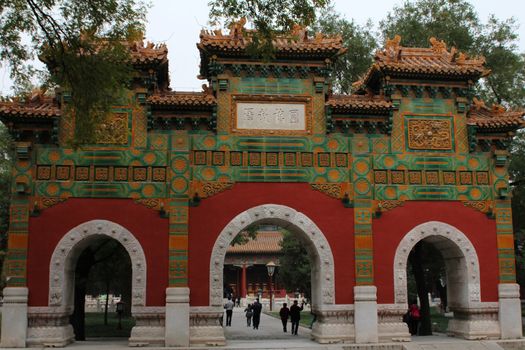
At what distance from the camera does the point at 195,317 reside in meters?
14.2

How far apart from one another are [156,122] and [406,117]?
6.42 metres

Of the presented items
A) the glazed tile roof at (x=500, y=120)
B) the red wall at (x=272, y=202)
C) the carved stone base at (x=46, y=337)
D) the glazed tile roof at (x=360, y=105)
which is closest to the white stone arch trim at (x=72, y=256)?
the carved stone base at (x=46, y=337)

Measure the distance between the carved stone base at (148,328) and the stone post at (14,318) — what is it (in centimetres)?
243

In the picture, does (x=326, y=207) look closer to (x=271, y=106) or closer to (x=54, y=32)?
(x=271, y=106)

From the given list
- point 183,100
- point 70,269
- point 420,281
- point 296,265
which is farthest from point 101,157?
point 296,265

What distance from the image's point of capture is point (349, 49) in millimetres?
23016

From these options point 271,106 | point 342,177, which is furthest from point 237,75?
point 342,177

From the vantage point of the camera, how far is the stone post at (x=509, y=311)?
48.5 ft

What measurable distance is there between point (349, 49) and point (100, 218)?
1271 centimetres

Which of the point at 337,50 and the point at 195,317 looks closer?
the point at 195,317

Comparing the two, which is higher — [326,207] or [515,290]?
[326,207]

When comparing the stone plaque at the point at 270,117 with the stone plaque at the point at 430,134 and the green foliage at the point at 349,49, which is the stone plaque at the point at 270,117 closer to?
the stone plaque at the point at 430,134

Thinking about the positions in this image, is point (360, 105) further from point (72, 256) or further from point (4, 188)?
point (4, 188)

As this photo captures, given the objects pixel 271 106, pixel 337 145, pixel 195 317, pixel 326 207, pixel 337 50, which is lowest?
pixel 195 317
